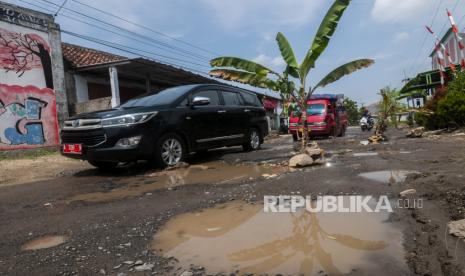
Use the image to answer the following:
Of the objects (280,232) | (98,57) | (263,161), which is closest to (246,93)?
(263,161)

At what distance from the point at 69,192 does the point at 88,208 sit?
132 cm

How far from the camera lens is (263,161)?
25.7 ft

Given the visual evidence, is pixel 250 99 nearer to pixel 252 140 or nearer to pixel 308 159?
pixel 252 140

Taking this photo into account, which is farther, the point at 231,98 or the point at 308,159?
the point at 231,98

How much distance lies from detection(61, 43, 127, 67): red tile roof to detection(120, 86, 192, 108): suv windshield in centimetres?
927

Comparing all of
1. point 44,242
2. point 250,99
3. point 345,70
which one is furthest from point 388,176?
point 250,99

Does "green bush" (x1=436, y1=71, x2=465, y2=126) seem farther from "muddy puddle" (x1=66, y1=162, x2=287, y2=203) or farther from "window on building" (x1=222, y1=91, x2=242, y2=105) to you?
"muddy puddle" (x1=66, y1=162, x2=287, y2=203)

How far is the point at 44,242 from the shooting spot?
327cm

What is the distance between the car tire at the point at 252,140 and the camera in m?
9.79

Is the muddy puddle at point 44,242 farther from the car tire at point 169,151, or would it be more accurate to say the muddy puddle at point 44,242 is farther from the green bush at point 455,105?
the green bush at point 455,105

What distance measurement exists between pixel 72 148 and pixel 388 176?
514cm

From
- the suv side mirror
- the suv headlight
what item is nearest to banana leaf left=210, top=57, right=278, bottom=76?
the suv side mirror

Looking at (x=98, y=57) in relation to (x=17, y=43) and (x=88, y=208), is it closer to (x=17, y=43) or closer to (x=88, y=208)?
(x=17, y=43)

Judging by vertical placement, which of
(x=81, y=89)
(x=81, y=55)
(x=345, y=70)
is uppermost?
(x=81, y=55)
